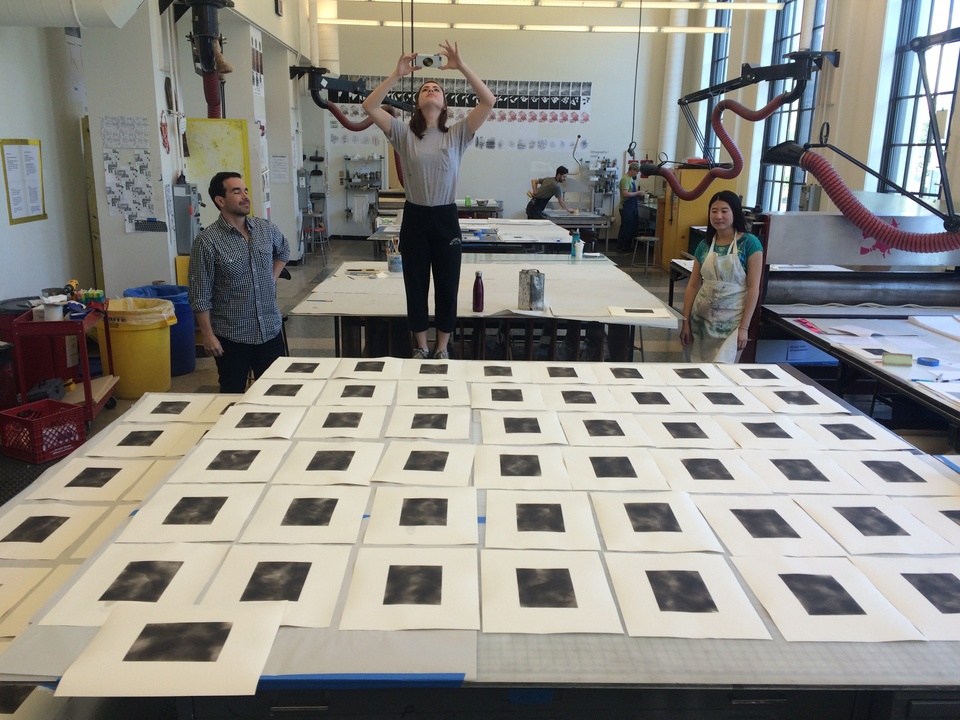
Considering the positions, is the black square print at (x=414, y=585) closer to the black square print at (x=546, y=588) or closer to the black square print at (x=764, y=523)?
the black square print at (x=546, y=588)

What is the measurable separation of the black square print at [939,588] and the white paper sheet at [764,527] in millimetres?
139

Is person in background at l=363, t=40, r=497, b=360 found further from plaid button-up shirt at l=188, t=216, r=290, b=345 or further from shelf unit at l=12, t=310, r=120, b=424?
shelf unit at l=12, t=310, r=120, b=424

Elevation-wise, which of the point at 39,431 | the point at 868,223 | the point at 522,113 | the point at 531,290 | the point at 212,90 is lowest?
the point at 39,431

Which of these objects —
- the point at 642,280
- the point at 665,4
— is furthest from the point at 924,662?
the point at 642,280

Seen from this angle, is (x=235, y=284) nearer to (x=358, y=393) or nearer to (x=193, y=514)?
(x=358, y=393)

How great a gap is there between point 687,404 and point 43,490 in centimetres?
181

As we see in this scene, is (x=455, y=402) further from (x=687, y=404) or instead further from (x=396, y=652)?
(x=396, y=652)

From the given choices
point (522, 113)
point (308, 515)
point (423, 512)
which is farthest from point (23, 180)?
point (522, 113)

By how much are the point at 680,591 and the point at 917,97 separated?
22.7ft

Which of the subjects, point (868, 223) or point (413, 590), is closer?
point (413, 590)

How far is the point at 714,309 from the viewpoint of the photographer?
399 cm

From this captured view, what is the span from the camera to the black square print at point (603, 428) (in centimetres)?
204

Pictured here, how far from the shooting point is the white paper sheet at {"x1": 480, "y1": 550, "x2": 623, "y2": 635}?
49.1 inches

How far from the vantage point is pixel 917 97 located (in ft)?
21.6
